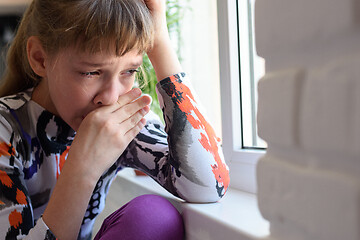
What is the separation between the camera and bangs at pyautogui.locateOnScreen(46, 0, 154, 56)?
2.88 ft

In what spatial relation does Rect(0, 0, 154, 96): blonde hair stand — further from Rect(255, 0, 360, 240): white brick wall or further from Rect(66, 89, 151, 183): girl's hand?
Rect(255, 0, 360, 240): white brick wall

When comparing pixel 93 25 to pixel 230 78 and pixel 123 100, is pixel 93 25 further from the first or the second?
pixel 230 78

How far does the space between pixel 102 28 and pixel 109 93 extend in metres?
0.14

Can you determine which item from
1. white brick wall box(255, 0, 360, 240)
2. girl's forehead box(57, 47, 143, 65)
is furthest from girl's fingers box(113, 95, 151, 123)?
white brick wall box(255, 0, 360, 240)

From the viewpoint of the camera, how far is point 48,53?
0.97 m

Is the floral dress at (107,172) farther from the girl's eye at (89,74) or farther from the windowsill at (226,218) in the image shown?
the girl's eye at (89,74)

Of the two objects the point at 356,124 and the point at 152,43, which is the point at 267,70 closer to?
the point at 356,124

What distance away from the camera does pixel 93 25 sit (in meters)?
0.88

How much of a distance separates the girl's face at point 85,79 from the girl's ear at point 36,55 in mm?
32

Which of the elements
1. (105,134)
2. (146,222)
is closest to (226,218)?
(146,222)

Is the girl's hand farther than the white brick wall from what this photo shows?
Yes

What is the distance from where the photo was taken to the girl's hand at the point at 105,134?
888mm

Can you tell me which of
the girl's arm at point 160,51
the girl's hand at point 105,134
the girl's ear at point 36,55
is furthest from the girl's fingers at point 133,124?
the girl's ear at point 36,55

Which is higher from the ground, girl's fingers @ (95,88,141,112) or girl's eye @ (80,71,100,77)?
girl's eye @ (80,71,100,77)
